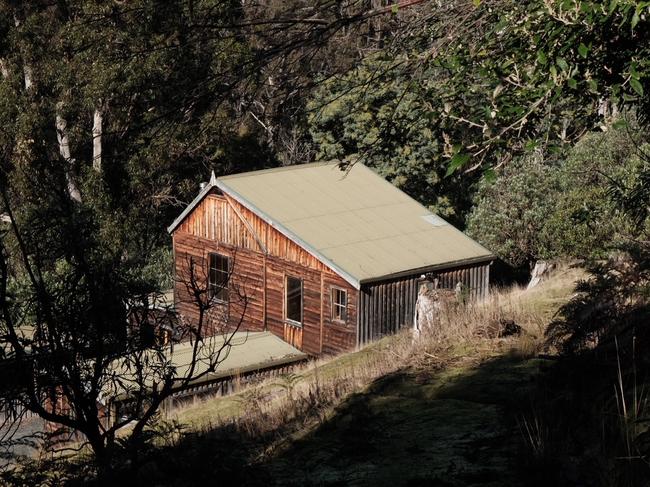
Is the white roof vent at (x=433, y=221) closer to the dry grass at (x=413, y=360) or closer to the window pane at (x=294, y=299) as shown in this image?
the window pane at (x=294, y=299)

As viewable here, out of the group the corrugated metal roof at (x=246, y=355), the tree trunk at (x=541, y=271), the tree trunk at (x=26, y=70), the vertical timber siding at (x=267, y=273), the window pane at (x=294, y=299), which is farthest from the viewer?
the tree trunk at (x=26, y=70)

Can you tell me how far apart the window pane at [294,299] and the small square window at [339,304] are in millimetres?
1538

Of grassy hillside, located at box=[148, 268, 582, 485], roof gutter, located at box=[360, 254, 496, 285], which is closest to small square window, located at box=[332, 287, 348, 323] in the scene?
roof gutter, located at box=[360, 254, 496, 285]

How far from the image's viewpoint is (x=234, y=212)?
1036 inches

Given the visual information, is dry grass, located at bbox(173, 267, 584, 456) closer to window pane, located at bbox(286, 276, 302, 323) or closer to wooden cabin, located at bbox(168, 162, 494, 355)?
wooden cabin, located at bbox(168, 162, 494, 355)

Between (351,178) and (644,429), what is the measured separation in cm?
2182

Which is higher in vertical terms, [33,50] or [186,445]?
[33,50]

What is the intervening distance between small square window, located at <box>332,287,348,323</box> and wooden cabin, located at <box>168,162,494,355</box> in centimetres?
3

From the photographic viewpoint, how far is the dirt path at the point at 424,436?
6.22 meters

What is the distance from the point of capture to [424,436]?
7105 mm

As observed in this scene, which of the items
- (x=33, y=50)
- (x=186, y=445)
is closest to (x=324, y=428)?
(x=186, y=445)

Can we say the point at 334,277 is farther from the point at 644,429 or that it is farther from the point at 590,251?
the point at 644,429

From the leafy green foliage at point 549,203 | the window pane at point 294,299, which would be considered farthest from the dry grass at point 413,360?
the leafy green foliage at point 549,203

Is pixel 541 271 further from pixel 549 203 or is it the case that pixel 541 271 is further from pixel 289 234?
pixel 549 203
